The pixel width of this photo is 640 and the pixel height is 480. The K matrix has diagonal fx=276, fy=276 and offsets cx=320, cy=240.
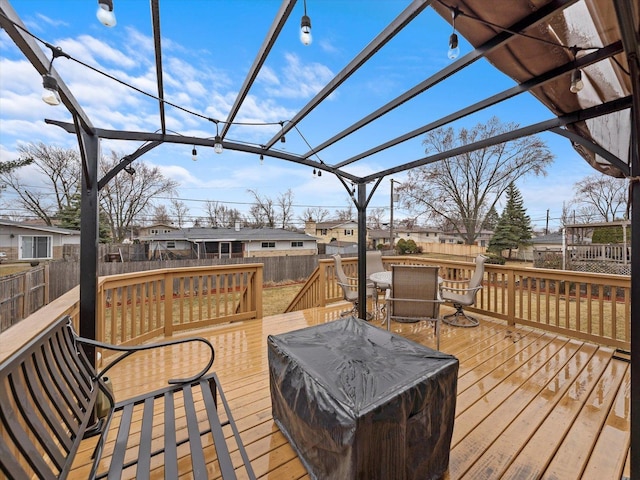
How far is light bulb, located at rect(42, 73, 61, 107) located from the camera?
148 cm

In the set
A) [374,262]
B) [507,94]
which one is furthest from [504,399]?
[374,262]

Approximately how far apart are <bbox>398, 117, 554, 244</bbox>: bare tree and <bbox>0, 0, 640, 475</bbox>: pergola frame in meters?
13.4

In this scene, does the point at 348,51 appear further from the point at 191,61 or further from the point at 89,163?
the point at 89,163

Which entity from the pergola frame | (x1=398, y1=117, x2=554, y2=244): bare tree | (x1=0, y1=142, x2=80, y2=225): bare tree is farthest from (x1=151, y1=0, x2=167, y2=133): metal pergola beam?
(x1=0, y1=142, x2=80, y2=225): bare tree

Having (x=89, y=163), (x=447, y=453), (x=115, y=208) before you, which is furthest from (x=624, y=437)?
(x=115, y=208)

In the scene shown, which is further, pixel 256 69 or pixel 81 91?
pixel 81 91

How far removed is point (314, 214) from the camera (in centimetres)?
2972

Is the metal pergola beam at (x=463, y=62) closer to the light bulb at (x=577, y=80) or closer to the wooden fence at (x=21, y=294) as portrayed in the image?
the light bulb at (x=577, y=80)

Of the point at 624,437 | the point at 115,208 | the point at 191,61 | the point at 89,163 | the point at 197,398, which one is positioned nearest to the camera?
the point at 624,437

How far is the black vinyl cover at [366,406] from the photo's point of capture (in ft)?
3.91

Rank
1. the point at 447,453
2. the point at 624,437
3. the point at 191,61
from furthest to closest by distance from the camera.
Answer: the point at 191,61 < the point at 624,437 < the point at 447,453

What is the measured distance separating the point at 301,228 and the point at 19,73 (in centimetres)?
2409

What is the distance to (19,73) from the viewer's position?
3.75m

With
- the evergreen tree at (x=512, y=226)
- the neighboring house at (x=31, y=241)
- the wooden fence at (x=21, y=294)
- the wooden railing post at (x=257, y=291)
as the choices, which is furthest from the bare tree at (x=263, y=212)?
the wooden railing post at (x=257, y=291)
